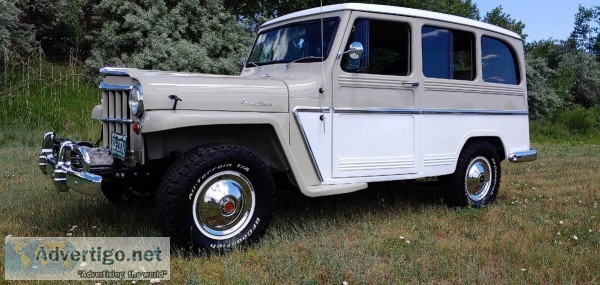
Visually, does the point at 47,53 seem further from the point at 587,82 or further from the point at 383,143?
the point at 587,82

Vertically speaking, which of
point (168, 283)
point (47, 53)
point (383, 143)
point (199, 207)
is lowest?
point (168, 283)

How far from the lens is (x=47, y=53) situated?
14.0m

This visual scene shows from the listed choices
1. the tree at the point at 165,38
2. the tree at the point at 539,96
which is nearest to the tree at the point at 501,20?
the tree at the point at 539,96

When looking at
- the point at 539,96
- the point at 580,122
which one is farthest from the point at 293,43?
the point at 539,96

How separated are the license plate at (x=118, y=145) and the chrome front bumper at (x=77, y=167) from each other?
99 millimetres

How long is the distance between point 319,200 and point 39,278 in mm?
2997

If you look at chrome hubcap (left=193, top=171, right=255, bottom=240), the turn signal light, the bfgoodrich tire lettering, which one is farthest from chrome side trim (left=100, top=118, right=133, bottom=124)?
chrome hubcap (left=193, top=171, right=255, bottom=240)

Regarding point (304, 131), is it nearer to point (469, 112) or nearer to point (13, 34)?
point (469, 112)

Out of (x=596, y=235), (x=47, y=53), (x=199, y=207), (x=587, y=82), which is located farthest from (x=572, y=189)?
(x=587, y=82)

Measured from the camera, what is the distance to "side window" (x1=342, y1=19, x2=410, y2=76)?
4.40 metres

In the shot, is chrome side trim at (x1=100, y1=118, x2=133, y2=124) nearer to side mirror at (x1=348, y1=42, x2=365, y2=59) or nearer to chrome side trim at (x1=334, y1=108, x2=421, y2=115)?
chrome side trim at (x1=334, y1=108, x2=421, y2=115)

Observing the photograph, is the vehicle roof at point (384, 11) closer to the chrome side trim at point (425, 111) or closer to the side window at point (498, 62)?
the side window at point (498, 62)

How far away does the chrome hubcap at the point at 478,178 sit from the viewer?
17.7 feet

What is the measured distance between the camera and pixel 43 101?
1145 centimetres
